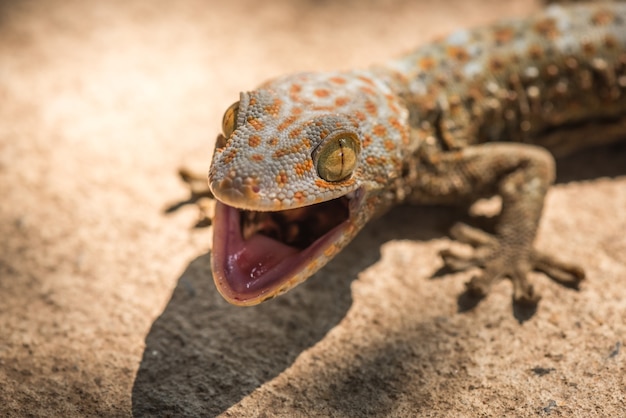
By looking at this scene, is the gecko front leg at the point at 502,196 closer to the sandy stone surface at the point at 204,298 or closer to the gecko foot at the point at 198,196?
the sandy stone surface at the point at 204,298

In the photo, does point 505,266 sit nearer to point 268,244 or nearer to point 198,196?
point 268,244

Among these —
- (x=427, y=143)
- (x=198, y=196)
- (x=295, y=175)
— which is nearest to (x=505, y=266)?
(x=427, y=143)

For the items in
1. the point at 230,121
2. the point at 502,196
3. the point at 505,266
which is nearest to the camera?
the point at 230,121

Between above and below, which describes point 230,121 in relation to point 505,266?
above

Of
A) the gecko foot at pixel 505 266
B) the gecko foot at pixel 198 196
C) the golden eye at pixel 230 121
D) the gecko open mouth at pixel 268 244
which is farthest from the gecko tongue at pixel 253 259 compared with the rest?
the gecko foot at pixel 505 266

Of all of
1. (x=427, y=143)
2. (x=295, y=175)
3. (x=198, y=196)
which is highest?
(x=295, y=175)

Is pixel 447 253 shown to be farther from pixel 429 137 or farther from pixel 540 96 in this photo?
pixel 540 96

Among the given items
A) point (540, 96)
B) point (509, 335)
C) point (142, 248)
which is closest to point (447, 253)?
point (509, 335)
